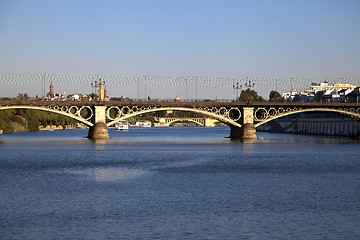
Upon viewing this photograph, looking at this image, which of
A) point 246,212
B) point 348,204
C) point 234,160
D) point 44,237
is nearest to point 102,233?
point 44,237

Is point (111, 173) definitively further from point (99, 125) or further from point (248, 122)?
point (248, 122)

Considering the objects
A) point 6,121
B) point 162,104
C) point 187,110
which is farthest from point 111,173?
point 6,121

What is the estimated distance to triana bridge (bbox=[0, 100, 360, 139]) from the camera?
4774 inches

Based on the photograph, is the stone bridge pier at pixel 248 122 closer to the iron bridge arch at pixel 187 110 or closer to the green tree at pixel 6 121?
the iron bridge arch at pixel 187 110

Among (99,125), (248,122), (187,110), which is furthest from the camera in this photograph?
(248,122)

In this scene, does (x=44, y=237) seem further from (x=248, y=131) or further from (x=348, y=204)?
(x=248, y=131)

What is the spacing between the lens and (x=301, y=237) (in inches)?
1094

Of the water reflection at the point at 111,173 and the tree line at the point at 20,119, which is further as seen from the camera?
the tree line at the point at 20,119

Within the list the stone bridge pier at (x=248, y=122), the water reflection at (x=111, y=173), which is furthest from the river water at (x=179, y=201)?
the stone bridge pier at (x=248, y=122)

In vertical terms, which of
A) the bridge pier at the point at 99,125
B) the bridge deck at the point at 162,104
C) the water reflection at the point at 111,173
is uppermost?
the bridge deck at the point at 162,104

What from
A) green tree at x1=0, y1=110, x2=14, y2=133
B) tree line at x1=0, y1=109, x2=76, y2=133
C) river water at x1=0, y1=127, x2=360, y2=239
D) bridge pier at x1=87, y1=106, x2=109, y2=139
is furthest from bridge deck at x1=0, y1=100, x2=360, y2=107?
river water at x1=0, y1=127, x2=360, y2=239

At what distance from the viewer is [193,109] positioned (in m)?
126

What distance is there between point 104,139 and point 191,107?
2008 cm

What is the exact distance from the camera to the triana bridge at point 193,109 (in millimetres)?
121262
